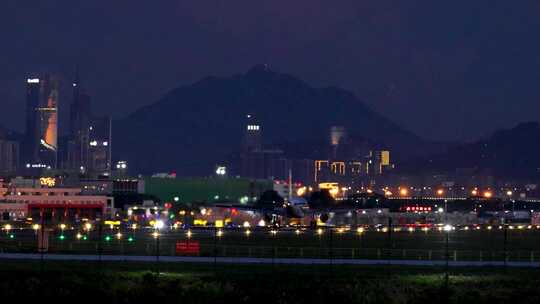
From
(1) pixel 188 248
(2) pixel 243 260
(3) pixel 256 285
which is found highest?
(1) pixel 188 248

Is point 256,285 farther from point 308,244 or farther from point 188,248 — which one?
point 308,244

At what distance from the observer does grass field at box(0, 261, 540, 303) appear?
140ft

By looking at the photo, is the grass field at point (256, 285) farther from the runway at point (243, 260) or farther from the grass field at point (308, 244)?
the grass field at point (308, 244)

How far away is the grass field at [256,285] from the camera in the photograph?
140 ft

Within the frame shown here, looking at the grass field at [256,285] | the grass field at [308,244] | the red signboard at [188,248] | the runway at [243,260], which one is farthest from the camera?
the grass field at [308,244]

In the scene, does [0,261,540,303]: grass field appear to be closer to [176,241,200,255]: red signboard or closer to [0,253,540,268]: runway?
[0,253,540,268]: runway

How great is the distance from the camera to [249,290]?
4391 centimetres

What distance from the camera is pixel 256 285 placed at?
44.9m

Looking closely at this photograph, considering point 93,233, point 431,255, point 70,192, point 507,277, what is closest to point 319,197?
point 70,192

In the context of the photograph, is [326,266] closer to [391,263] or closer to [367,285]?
[391,263]

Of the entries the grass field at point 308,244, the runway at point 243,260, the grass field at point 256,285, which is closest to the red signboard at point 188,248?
the grass field at point 308,244

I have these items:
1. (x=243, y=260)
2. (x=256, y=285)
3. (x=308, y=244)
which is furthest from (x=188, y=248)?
(x=256, y=285)

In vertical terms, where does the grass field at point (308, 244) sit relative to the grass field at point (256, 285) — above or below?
above

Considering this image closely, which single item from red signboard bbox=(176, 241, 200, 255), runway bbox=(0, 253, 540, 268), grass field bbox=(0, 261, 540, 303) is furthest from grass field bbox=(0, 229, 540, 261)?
grass field bbox=(0, 261, 540, 303)
